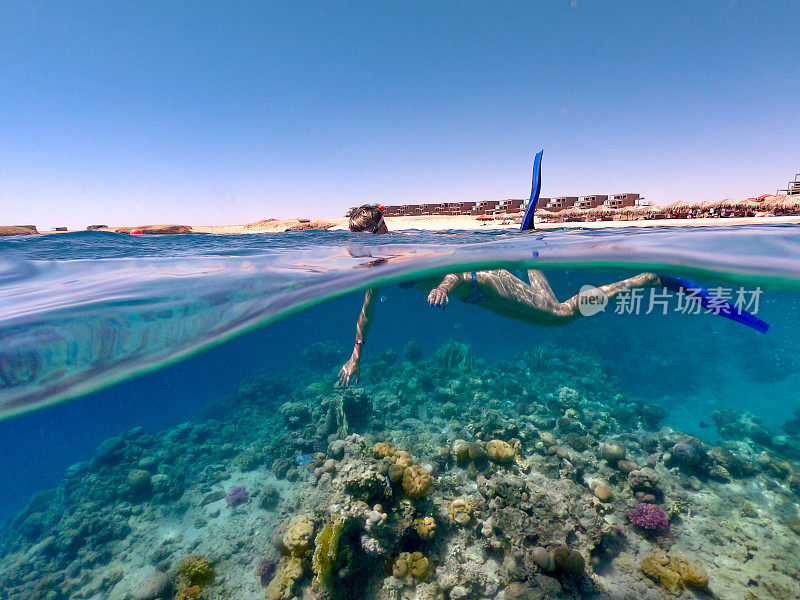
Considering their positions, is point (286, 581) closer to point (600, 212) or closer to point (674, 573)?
point (674, 573)

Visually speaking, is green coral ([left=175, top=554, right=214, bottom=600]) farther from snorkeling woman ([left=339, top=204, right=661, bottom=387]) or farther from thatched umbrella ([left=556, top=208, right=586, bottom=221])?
thatched umbrella ([left=556, top=208, right=586, bottom=221])

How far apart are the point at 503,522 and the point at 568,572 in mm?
1091

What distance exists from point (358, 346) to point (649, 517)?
6616 mm

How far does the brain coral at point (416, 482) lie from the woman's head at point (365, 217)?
591 cm

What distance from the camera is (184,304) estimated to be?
6.96m

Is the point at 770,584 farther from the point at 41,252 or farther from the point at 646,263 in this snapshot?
the point at 41,252

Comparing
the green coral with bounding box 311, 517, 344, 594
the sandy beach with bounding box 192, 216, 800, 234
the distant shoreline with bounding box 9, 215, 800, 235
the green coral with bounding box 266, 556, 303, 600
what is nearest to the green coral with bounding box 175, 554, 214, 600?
the green coral with bounding box 266, 556, 303, 600

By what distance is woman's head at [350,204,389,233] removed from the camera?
827cm

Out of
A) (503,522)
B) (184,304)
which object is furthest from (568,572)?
(184,304)

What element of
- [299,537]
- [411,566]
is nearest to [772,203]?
[411,566]

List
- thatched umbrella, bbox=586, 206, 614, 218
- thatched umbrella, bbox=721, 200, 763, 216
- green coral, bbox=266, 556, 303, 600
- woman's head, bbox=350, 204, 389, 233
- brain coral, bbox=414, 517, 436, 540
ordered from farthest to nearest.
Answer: thatched umbrella, bbox=586, 206, 614, 218 → thatched umbrella, bbox=721, 200, 763, 216 → woman's head, bbox=350, 204, 389, 233 → brain coral, bbox=414, 517, 436, 540 → green coral, bbox=266, 556, 303, 600

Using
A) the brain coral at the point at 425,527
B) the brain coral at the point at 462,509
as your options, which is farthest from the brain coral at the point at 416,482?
the brain coral at the point at 462,509

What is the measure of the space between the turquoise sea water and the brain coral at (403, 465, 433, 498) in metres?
0.11

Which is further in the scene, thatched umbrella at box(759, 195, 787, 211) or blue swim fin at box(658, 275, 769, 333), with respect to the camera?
thatched umbrella at box(759, 195, 787, 211)
